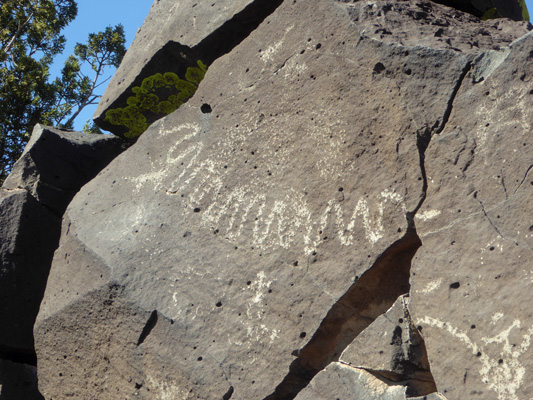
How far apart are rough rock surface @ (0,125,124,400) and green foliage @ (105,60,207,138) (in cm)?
30

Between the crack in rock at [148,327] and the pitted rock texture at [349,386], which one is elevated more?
the pitted rock texture at [349,386]

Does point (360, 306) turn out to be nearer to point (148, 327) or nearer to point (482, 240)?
point (482, 240)

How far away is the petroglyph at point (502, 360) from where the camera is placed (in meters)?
1.76

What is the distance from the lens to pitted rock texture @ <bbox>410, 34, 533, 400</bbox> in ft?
5.94

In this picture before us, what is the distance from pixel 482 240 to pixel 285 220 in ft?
2.40

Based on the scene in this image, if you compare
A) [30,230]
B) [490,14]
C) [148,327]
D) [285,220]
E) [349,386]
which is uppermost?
[490,14]

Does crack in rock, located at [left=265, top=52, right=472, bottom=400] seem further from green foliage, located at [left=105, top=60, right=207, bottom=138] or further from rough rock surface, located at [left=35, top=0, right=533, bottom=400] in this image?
green foliage, located at [left=105, top=60, right=207, bottom=138]

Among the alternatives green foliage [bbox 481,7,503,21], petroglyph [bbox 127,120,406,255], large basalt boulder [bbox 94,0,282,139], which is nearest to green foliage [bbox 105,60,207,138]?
large basalt boulder [bbox 94,0,282,139]

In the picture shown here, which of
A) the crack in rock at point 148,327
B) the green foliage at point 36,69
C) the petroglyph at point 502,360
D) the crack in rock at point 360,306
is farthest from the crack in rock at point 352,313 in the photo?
the green foliage at point 36,69

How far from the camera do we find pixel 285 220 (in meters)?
2.40

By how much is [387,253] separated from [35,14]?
6.57m

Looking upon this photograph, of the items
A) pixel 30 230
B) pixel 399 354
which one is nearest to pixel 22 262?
Answer: pixel 30 230

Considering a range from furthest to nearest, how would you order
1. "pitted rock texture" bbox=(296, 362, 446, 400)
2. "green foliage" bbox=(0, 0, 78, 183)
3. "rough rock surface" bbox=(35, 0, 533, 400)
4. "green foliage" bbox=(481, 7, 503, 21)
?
"green foliage" bbox=(0, 0, 78, 183) → "green foliage" bbox=(481, 7, 503, 21) → "rough rock surface" bbox=(35, 0, 533, 400) → "pitted rock texture" bbox=(296, 362, 446, 400)

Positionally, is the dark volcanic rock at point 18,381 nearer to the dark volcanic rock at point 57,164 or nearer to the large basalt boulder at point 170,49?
the dark volcanic rock at point 57,164
